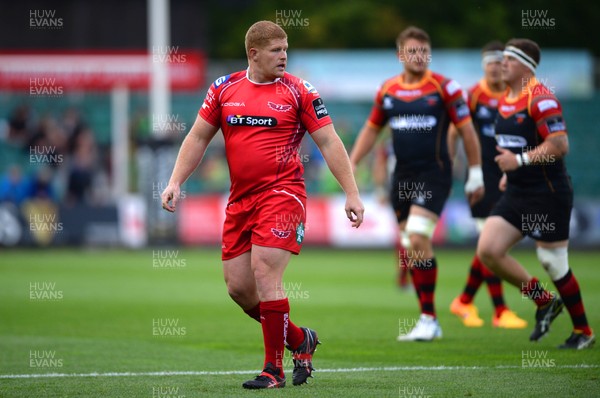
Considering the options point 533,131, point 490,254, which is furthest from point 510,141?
point 490,254

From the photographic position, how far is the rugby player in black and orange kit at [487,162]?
41.2ft

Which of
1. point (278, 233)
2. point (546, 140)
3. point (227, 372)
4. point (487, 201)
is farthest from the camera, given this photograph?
point (487, 201)

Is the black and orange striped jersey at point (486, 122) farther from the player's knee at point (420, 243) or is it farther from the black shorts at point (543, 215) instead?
the black shorts at point (543, 215)

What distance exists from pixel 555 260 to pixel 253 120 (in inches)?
137

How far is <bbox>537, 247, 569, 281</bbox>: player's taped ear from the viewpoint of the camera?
10.1 meters

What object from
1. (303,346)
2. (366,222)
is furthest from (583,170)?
(303,346)

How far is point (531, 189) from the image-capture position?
402 inches

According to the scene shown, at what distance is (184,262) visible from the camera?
23.6 metres

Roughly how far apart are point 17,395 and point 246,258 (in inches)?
75.1

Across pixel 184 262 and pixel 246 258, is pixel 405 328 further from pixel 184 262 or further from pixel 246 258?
pixel 184 262

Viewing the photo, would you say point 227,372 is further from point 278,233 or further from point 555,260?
point 555,260

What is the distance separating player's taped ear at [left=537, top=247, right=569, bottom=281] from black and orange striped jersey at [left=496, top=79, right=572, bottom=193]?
1.80 feet

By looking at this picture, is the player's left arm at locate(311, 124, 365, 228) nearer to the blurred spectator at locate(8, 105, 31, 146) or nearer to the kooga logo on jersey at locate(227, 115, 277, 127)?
the kooga logo on jersey at locate(227, 115, 277, 127)

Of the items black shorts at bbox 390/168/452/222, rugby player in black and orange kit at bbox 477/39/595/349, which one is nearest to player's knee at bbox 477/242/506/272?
rugby player in black and orange kit at bbox 477/39/595/349
